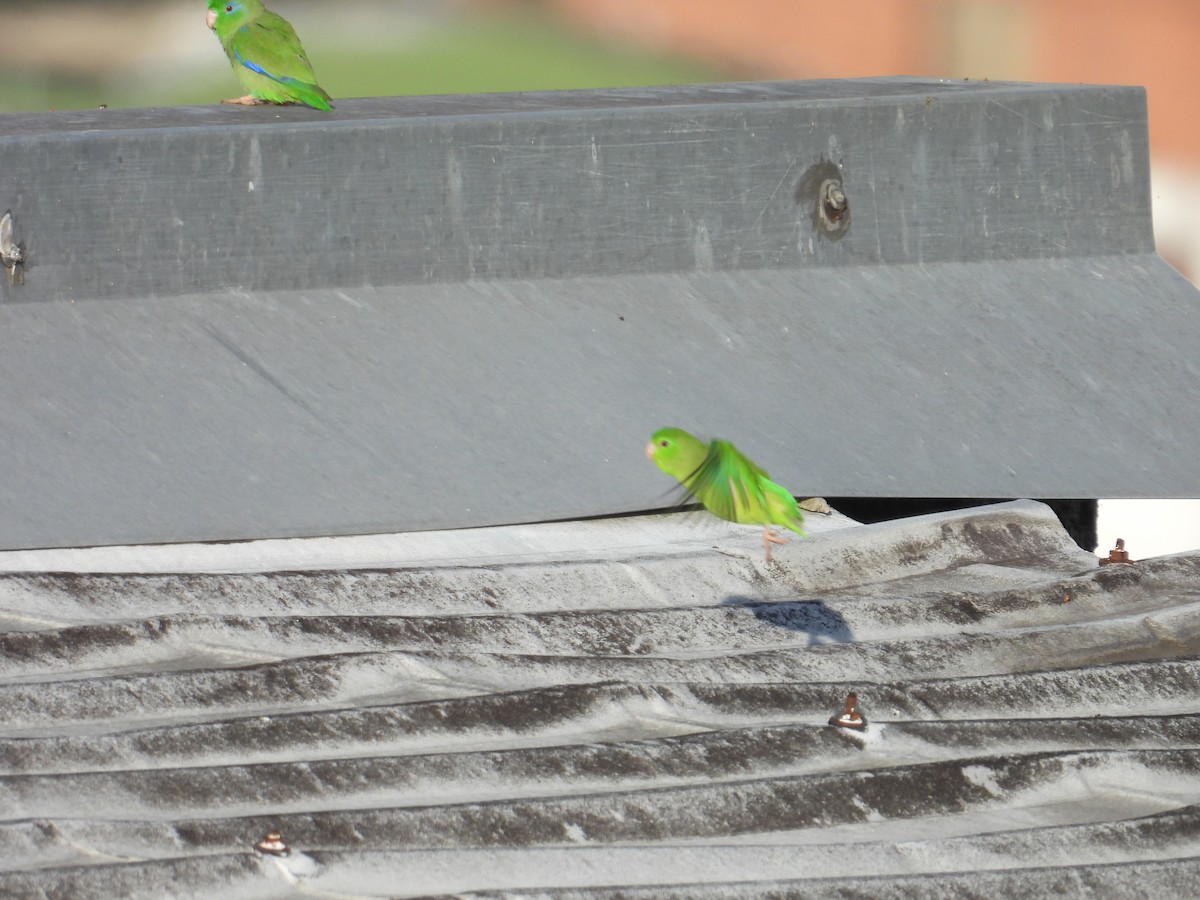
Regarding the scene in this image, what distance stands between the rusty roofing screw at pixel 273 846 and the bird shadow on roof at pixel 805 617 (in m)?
1.24

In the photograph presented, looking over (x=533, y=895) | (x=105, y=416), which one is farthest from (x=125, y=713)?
(x=105, y=416)

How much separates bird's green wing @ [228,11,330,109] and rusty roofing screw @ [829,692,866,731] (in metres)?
3.07

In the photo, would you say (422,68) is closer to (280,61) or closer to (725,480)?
(280,61)

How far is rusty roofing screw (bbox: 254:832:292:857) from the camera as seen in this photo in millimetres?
2453

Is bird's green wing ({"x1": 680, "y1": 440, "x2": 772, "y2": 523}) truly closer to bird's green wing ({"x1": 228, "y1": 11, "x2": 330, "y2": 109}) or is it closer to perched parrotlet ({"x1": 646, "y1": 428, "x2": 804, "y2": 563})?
perched parrotlet ({"x1": 646, "y1": 428, "x2": 804, "y2": 563})

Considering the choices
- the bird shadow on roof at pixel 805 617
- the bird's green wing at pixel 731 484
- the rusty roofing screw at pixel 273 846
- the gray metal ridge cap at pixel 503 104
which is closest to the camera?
the rusty roofing screw at pixel 273 846

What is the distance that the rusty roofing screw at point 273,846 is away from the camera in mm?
2453

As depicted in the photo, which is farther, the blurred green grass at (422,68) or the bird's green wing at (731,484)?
the blurred green grass at (422,68)

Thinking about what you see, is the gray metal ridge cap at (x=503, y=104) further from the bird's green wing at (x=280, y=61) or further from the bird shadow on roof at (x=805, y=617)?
the bird shadow on roof at (x=805, y=617)

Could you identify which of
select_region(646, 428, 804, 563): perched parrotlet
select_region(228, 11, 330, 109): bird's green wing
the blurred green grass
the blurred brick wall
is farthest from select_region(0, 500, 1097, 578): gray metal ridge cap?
the blurred green grass

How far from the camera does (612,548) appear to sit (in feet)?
12.3

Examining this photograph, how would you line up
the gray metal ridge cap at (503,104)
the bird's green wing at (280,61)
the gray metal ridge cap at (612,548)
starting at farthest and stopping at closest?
the bird's green wing at (280,61)
the gray metal ridge cap at (503,104)
the gray metal ridge cap at (612,548)

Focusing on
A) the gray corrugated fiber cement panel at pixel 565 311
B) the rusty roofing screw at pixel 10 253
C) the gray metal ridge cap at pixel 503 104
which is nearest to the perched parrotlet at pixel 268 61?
the gray metal ridge cap at pixel 503 104

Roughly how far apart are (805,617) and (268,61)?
122 inches
